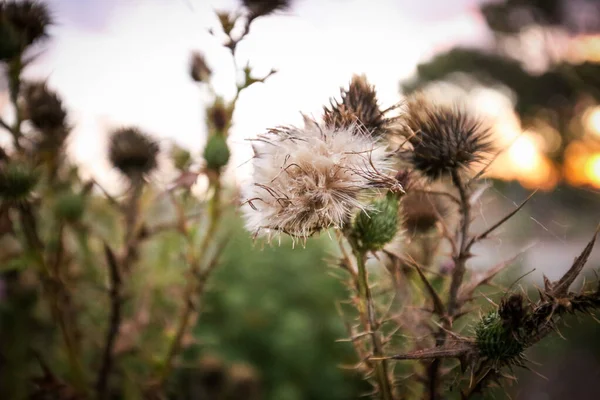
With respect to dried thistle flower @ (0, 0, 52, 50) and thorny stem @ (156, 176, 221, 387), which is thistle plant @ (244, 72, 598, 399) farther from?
dried thistle flower @ (0, 0, 52, 50)

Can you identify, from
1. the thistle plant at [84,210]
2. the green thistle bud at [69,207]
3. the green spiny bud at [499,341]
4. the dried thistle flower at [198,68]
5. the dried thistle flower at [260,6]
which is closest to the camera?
the green spiny bud at [499,341]

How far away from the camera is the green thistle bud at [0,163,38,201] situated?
1052mm

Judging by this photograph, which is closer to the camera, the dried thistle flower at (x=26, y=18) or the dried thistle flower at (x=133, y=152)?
the dried thistle flower at (x=26, y=18)

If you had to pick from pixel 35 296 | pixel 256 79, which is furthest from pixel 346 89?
pixel 35 296

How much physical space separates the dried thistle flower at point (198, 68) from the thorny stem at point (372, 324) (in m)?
0.65

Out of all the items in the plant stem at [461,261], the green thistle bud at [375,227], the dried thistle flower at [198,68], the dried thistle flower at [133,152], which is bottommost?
the plant stem at [461,261]

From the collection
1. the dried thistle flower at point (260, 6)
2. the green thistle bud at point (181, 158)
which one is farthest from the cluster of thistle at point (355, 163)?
the green thistle bud at point (181, 158)

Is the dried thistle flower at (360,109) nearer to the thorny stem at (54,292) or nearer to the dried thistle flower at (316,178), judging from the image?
the dried thistle flower at (316,178)

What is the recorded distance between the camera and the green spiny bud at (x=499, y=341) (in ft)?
2.15

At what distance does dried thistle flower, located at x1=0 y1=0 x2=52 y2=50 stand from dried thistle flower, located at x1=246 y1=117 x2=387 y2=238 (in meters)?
0.76

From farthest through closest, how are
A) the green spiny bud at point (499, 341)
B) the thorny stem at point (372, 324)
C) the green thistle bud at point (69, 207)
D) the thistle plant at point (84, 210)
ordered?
the green thistle bud at point (69, 207), the thistle plant at point (84, 210), the thorny stem at point (372, 324), the green spiny bud at point (499, 341)

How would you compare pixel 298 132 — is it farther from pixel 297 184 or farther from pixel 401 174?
pixel 401 174

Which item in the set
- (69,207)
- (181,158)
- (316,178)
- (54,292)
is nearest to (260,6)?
(316,178)

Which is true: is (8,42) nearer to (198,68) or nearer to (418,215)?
(198,68)
